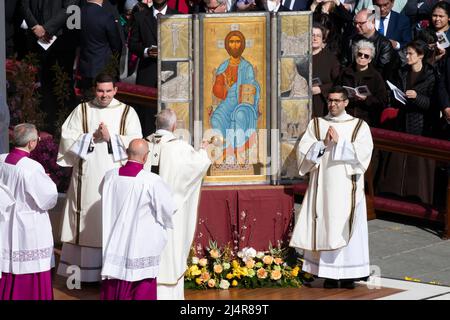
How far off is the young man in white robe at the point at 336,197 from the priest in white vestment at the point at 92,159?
1658mm

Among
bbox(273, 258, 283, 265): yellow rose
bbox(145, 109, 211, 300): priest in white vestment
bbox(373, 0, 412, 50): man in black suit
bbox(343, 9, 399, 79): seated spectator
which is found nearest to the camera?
bbox(145, 109, 211, 300): priest in white vestment


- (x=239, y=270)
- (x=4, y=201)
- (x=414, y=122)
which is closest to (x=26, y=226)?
(x=4, y=201)

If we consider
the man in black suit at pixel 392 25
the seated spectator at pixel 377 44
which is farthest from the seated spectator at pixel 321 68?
the man in black suit at pixel 392 25

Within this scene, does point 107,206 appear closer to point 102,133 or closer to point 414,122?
point 102,133

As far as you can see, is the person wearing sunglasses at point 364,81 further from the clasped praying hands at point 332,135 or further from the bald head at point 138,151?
the bald head at point 138,151

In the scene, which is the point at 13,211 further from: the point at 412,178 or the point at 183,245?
the point at 412,178

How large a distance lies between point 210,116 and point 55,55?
3.87 meters

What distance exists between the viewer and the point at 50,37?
17.8 metres

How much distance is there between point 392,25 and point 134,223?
5654mm

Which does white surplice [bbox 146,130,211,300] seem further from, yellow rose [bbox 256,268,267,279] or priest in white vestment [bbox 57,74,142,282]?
yellow rose [bbox 256,268,267,279]

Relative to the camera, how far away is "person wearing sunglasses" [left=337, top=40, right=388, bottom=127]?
634 inches

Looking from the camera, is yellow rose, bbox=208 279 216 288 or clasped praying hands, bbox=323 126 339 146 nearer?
clasped praying hands, bbox=323 126 339 146

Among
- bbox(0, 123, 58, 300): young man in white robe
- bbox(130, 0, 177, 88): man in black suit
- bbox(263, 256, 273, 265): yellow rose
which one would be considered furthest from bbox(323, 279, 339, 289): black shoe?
bbox(130, 0, 177, 88): man in black suit

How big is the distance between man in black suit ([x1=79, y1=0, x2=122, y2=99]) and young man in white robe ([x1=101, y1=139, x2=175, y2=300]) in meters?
4.30
